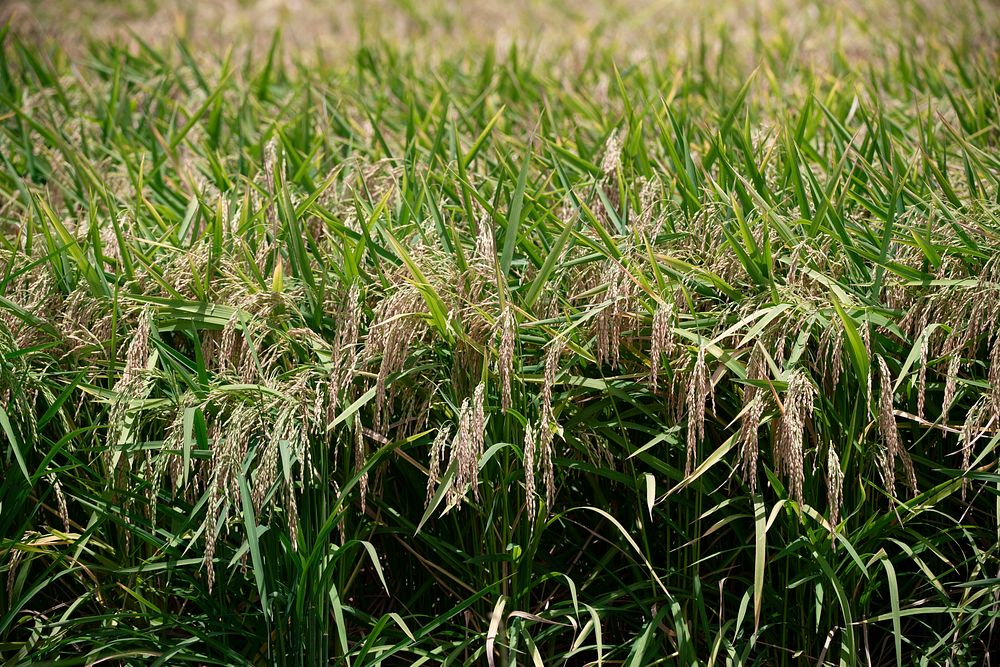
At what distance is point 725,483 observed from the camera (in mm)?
1798

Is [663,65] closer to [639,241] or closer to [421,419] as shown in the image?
[639,241]

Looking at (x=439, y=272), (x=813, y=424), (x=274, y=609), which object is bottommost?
(x=274, y=609)

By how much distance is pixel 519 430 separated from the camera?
1730mm

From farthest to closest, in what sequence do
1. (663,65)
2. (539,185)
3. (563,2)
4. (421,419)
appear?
(563,2), (663,65), (539,185), (421,419)

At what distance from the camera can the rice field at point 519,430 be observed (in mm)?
1656

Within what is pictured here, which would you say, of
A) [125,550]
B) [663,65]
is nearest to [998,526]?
[125,550]

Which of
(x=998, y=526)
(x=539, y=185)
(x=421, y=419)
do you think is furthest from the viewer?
(x=539, y=185)

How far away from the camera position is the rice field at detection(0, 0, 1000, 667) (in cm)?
166

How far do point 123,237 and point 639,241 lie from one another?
44.2 inches

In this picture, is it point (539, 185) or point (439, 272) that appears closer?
point (439, 272)

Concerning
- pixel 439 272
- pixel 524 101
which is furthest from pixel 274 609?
pixel 524 101

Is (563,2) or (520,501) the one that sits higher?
(563,2)

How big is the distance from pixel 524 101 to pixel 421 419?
1.68 m

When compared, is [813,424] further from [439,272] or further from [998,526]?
[439,272]
